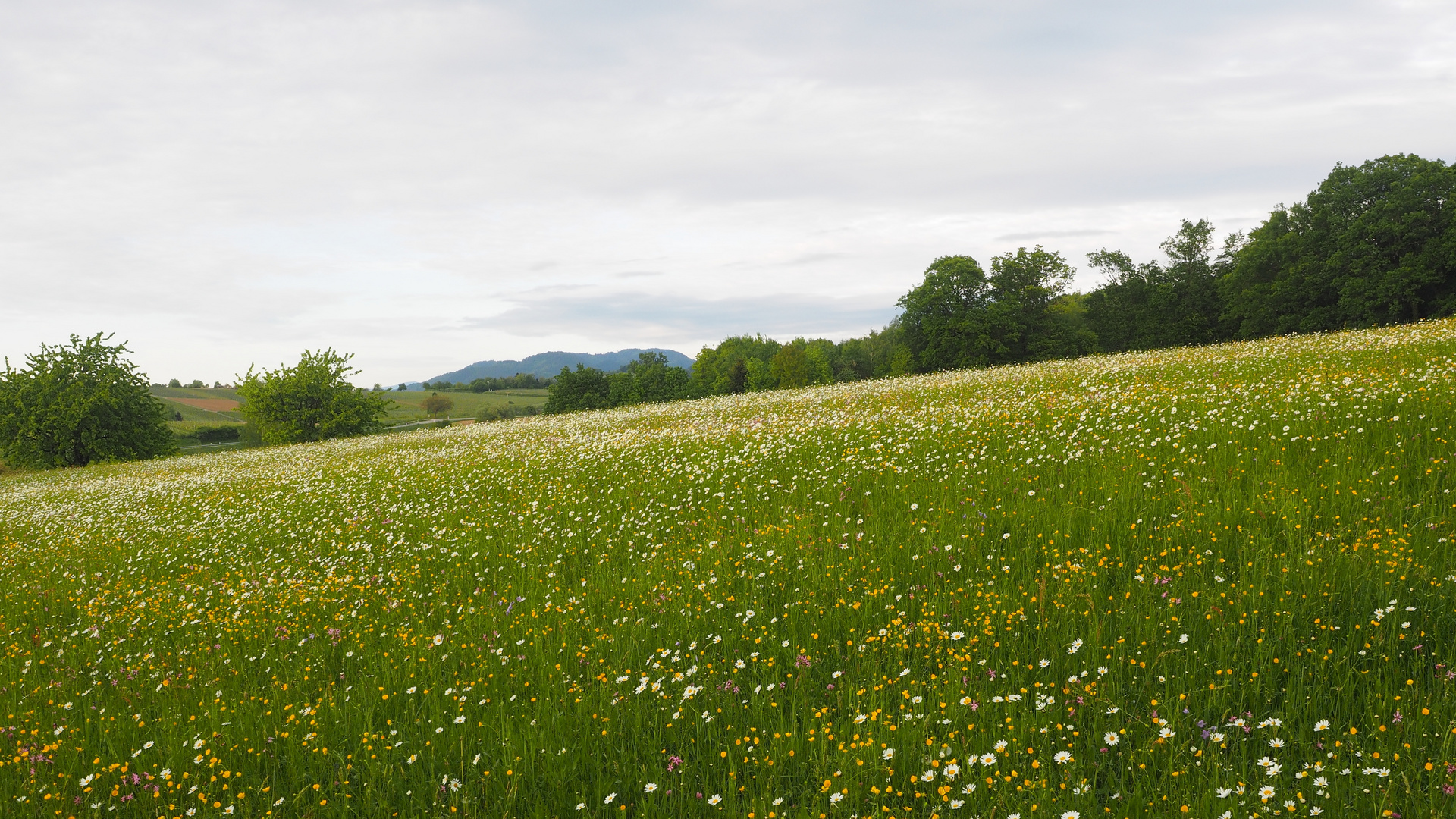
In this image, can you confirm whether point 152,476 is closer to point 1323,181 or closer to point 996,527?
point 996,527

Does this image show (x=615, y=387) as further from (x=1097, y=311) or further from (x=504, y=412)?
(x=1097, y=311)

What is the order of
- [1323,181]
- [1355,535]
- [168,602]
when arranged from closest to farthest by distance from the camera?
[1355,535]
[168,602]
[1323,181]

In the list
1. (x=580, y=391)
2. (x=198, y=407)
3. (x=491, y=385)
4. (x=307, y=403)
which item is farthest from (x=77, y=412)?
(x=491, y=385)

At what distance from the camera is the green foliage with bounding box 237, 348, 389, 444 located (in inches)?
2073

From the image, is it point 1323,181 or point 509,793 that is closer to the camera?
point 509,793

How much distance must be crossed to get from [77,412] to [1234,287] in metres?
87.4

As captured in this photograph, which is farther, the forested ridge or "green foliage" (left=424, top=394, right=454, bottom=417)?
"green foliage" (left=424, top=394, right=454, bottom=417)

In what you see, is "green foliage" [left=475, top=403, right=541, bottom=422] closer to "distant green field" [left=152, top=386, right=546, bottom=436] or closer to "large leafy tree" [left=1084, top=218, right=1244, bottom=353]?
"distant green field" [left=152, top=386, right=546, bottom=436]

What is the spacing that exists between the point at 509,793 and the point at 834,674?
6.28 ft

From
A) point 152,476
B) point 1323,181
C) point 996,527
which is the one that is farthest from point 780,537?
point 1323,181

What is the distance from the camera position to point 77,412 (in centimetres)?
4238

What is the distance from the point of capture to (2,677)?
20.2 feet

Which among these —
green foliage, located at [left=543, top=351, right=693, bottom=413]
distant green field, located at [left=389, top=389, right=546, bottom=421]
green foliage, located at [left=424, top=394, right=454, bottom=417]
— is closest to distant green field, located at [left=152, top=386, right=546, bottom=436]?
distant green field, located at [left=389, top=389, right=546, bottom=421]

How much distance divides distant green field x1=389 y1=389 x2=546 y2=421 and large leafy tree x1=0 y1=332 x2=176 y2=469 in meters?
67.9
